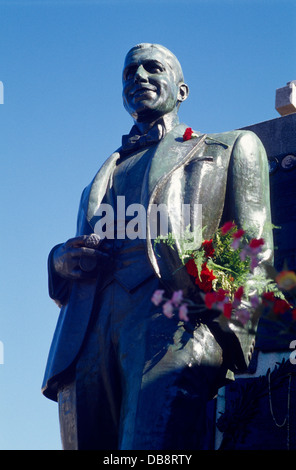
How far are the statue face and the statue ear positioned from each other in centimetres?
7

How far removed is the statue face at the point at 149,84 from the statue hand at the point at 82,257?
1183mm

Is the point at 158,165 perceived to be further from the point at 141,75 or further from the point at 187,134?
the point at 141,75

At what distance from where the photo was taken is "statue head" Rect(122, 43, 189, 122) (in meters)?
7.54

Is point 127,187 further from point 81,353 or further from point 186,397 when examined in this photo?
point 186,397

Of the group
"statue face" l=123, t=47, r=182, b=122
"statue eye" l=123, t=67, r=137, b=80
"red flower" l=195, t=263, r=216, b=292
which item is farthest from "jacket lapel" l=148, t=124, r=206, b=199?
"red flower" l=195, t=263, r=216, b=292

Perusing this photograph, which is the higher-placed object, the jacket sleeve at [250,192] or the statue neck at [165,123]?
the statue neck at [165,123]

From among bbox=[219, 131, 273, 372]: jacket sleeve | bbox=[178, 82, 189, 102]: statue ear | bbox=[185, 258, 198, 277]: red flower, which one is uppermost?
bbox=[178, 82, 189, 102]: statue ear

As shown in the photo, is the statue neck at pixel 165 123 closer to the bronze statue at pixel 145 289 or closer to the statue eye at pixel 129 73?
the bronze statue at pixel 145 289

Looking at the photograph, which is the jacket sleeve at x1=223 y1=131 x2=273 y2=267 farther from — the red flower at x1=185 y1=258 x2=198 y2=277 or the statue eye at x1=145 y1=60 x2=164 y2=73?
the statue eye at x1=145 y1=60 x2=164 y2=73

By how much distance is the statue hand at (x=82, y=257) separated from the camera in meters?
6.96

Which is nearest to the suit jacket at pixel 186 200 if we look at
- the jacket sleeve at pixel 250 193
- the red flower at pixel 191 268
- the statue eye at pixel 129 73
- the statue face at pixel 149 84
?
the jacket sleeve at pixel 250 193

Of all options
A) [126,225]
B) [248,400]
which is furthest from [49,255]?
[248,400]
